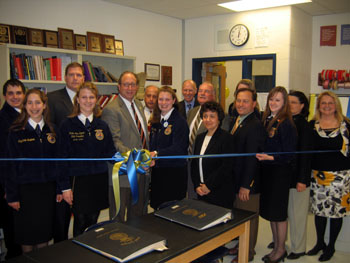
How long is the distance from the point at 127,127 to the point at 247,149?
1070mm

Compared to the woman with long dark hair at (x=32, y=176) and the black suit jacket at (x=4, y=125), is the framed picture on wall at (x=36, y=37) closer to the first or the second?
the black suit jacket at (x=4, y=125)

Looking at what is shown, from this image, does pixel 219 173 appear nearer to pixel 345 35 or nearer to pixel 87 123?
pixel 87 123

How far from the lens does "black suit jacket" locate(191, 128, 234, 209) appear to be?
8.93 feet

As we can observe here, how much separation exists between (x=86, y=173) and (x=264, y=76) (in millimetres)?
4405

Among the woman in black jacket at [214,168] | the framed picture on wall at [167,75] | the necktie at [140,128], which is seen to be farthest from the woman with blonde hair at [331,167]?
the framed picture on wall at [167,75]

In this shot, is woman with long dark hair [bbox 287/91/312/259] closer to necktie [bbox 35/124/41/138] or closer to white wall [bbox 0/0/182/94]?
necktie [bbox 35/124/41/138]

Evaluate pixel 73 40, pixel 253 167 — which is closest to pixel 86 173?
pixel 253 167

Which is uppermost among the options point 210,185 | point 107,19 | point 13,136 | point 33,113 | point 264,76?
point 107,19

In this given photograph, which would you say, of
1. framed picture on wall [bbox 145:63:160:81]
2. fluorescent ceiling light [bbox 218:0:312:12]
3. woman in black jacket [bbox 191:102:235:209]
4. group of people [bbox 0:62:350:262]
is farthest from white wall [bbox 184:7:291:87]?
woman in black jacket [bbox 191:102:235:209]

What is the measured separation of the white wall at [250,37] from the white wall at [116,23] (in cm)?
23

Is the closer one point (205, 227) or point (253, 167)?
point (205, 227)

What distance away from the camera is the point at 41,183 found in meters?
2.43

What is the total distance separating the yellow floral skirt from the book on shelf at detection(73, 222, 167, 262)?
217 centimetres

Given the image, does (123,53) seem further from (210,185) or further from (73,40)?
(210,185)
